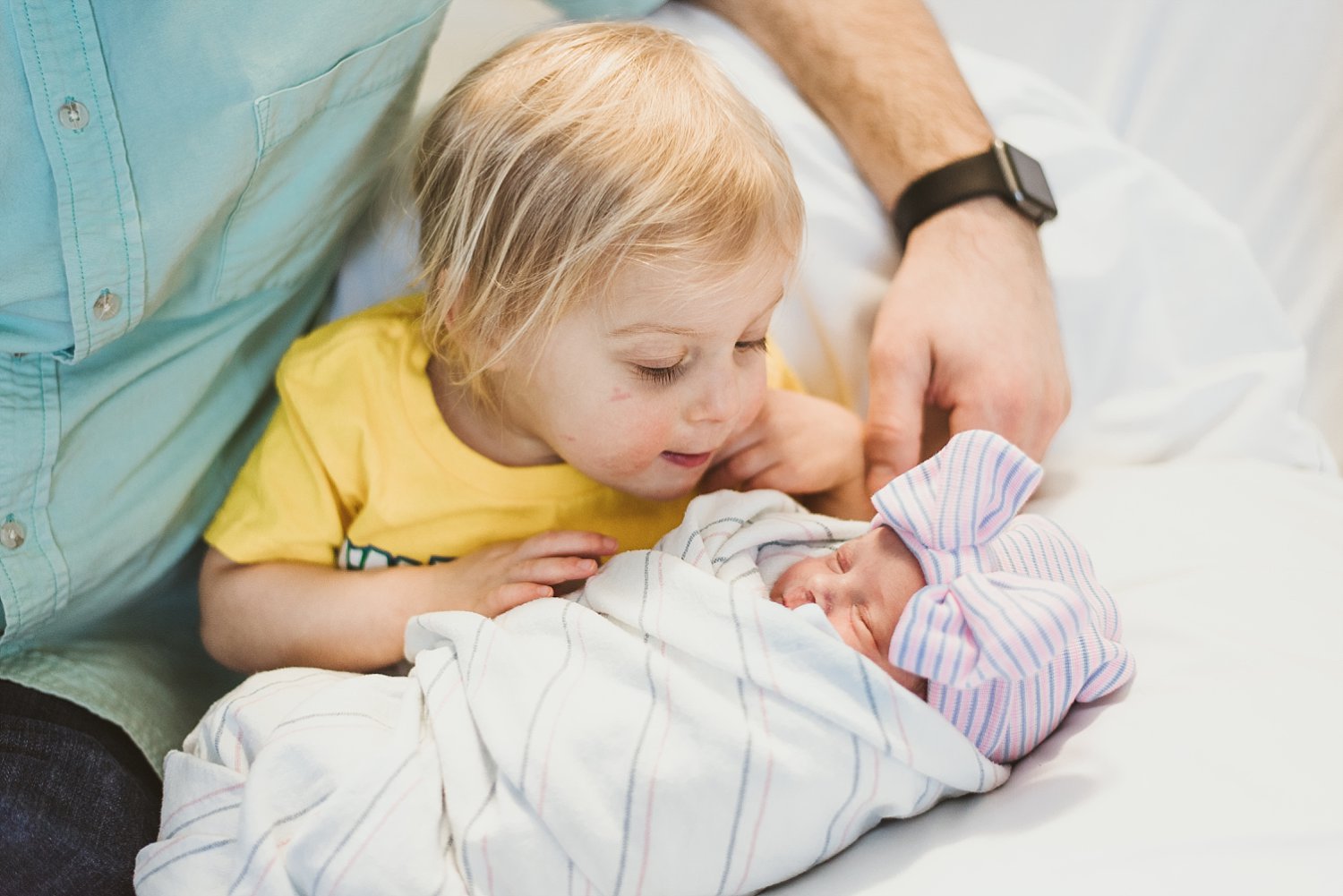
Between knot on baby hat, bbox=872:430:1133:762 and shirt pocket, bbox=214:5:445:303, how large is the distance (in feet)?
1.84

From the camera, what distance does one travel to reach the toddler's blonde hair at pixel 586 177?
817 millimetres

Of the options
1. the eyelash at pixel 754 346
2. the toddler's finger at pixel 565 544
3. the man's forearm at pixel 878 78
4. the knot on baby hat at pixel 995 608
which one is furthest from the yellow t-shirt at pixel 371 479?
the man's forearm at pixel 878 78

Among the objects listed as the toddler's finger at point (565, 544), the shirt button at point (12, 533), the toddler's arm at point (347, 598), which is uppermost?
the shirt button at point (12, 533)

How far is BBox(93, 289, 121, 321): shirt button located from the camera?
0.83m

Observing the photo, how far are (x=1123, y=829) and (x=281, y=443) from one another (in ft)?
2.54

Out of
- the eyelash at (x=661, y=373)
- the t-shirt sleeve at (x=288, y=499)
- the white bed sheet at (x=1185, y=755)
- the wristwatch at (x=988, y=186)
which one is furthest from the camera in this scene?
the wristwatch at (x=988, y=186)

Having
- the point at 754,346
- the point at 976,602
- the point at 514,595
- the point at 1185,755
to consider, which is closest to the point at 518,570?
the point at 514,595

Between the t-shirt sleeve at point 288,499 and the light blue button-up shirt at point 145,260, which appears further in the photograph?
the t-shirt sleeve at point 288,499

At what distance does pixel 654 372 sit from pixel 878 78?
0.51 metres

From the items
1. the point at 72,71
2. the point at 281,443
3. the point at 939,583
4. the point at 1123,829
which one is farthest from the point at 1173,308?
the point at 72,71

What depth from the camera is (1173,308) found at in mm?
1165

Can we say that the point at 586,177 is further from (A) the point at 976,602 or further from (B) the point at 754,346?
(A) the point at 976,602

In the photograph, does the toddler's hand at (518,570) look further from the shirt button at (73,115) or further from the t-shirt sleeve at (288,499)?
the shirt button at (73,115)

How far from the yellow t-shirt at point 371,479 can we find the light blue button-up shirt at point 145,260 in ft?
0.21
